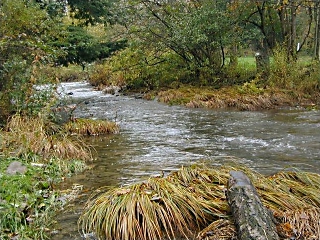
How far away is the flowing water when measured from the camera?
6016mm

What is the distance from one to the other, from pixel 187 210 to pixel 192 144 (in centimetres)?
425

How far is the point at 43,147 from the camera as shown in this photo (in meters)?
7.13

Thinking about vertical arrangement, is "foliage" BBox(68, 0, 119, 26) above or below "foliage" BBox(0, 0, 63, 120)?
above

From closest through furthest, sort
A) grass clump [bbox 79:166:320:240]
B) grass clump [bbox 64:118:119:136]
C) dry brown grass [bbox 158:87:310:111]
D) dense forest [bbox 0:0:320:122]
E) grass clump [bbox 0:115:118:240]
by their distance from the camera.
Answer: grass clump [bbox 79:166:320:240] < grass clump [bbox 0:115:118:240] < grass clump [bbox 64:118:119:136] < dry brown grass [bbox 158:87:310:111] < dense forest [bbox 0:0:320:122]

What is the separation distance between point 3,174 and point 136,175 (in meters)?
1.93

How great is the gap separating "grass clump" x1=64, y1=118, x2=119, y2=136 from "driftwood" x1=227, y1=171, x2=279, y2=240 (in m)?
6.30

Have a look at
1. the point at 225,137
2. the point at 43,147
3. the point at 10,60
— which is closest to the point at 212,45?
the point at 225,137

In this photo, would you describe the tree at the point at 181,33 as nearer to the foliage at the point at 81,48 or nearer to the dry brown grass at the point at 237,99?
the dry brown grass at the point at 237,99

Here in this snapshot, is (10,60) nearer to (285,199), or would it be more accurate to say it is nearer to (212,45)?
(285,199)

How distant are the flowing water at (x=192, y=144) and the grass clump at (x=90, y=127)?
1.35ft

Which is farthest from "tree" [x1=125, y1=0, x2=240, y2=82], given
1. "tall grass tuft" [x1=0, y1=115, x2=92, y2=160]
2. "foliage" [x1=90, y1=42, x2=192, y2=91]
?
"tall grass tuft" [x1=0, y1=115, x2=92, y2=160]

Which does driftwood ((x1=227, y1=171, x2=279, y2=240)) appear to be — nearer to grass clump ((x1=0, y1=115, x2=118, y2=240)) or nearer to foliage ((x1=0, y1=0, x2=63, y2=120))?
grass clump ((x1=0, y1=115, x2=118, y2=240))

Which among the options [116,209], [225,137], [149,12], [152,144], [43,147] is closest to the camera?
[116,209]

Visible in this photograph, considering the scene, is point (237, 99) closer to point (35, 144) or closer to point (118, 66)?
point (118, 66)
